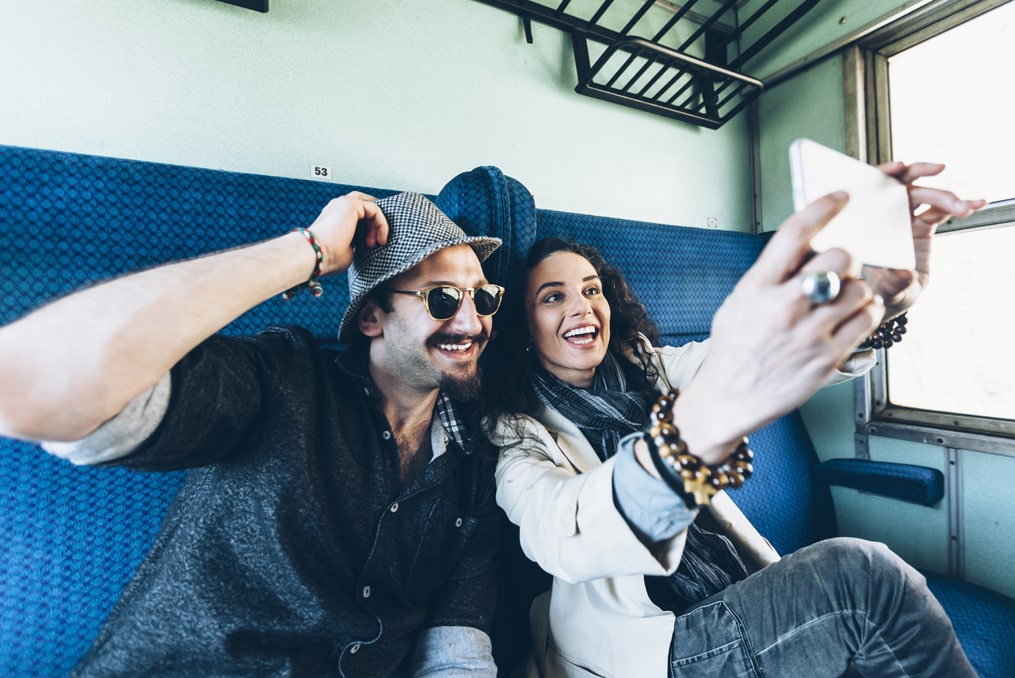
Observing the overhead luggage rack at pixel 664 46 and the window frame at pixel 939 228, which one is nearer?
the window frame at pixel 939 228

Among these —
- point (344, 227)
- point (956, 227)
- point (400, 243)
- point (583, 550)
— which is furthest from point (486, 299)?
point (956, 227)

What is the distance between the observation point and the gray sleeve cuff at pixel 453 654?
1.06m

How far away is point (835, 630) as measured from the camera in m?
1.01

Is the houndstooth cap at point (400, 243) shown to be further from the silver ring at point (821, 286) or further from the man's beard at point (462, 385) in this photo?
the silver ring at point (821, 286)

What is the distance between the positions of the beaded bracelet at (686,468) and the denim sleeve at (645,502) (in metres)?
0.02

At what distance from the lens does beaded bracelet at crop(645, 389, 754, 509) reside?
23.9 inches

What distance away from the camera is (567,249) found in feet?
4.86

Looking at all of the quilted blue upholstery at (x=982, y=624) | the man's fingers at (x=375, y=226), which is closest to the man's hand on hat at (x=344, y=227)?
the man's fingers at (x=375, y=226)

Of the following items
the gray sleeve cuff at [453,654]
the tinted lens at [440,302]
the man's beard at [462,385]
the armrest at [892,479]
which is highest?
the tinted lens at [440,302]

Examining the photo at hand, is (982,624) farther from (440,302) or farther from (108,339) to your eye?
(108,339)

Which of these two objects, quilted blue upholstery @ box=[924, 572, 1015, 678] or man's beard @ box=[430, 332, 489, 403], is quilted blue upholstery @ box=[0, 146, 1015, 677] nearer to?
Result: quilted blue upholstery @ box=[924, 572, 1015, 678]

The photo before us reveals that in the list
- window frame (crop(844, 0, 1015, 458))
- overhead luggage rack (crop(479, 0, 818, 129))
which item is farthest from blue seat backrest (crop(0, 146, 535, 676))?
window frame (crop(844, 0, 1015, 458))

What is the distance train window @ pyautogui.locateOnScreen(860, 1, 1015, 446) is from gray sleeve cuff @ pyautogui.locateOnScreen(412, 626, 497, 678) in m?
1.89

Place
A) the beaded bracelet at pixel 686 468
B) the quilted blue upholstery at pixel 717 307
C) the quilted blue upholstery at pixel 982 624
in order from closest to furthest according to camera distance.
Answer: the beaded bracelet at pixel 686 468 < the quilted blue upholstery at pixel 982 624 < the quilted blue upholstery at pixel 717 307
